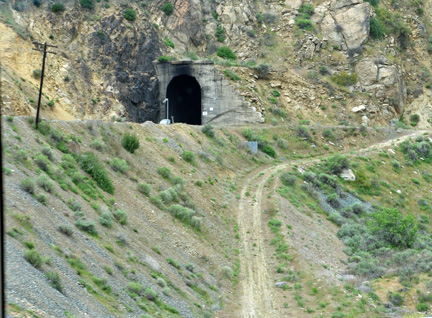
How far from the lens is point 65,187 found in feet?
66.7

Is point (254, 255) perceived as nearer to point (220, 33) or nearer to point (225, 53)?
point (225, 53)

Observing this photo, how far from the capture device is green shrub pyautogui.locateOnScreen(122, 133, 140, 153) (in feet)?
97.0

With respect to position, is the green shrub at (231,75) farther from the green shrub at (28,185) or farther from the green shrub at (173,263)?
the green shrub at (28,185)

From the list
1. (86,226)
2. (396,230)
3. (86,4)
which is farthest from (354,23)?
(86,226)

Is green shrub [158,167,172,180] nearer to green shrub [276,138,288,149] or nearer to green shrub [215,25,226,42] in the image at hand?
green shrub [276,138,288,149]

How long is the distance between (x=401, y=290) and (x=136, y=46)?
35385mm

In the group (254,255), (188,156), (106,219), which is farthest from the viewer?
(188,156)

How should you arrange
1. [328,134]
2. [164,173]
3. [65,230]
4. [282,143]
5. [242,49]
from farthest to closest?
1. [242,49]
2. [328,134]
3. [282,143]
4. [164,173]
5. [65,230]

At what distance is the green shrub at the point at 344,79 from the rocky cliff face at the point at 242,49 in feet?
0.73

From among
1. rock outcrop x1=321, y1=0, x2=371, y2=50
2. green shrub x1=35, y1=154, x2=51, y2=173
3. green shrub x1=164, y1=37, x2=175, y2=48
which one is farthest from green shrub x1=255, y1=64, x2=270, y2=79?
green shrub x1=35, y1=154, x2=51, y2=173

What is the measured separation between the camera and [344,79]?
193 feet

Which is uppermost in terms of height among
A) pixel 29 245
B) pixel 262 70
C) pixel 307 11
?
pixel 307 11

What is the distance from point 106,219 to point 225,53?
134 ft

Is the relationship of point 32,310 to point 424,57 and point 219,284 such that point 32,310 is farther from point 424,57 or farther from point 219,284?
point 424,57
